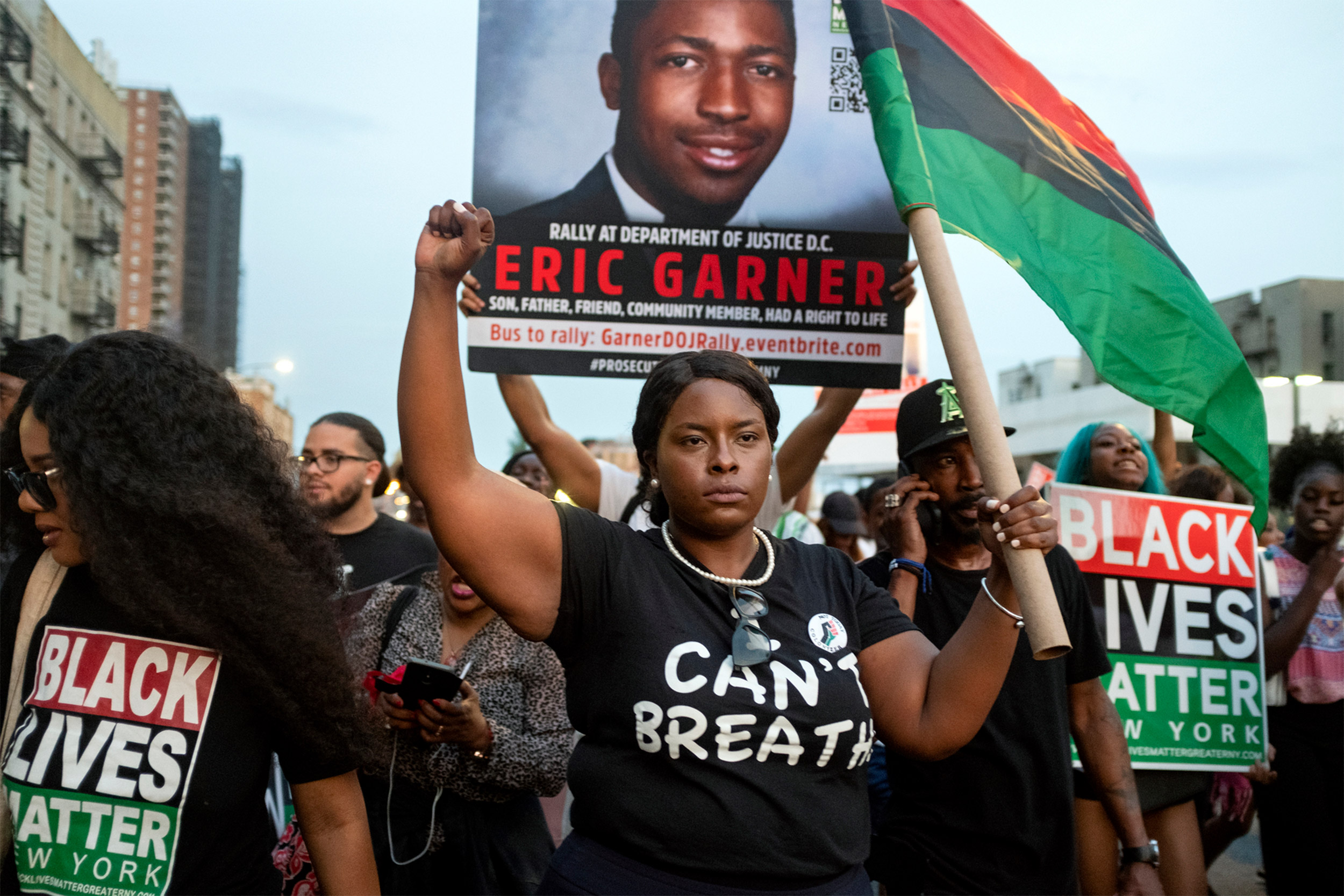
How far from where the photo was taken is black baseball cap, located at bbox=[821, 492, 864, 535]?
9336 millimetres

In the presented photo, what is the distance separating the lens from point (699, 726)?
2.05 m

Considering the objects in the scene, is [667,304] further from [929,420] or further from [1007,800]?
[1007,800]

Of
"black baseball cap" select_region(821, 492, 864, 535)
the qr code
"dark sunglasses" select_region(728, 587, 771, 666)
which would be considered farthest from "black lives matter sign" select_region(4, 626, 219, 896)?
"black baseball cap" select_region(821, 492, 864, 535)

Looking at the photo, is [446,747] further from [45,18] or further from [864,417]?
[45,18]

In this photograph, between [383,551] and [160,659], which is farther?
[383,551]

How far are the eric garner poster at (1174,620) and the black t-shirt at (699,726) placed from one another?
2068mm

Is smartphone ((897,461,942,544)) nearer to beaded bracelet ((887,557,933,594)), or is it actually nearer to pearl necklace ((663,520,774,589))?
beaded bracelet ((887,557,933,594))

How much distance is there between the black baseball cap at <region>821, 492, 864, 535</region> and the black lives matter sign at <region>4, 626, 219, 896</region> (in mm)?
7517

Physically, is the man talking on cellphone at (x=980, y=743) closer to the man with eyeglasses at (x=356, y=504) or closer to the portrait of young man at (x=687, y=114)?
the portrait of young man at (x=687, y=114)

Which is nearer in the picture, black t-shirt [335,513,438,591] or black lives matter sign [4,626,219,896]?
black lives matter sign [4,626,219,896]

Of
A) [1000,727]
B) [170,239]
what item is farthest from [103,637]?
[170,239]

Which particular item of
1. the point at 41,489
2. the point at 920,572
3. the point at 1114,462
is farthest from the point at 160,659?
the point at 1114,462

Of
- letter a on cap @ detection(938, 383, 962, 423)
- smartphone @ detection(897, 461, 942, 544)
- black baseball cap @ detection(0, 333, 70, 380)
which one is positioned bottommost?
smartphone @ detection(897, 461, 942, 544)

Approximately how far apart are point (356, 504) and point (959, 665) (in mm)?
3602
